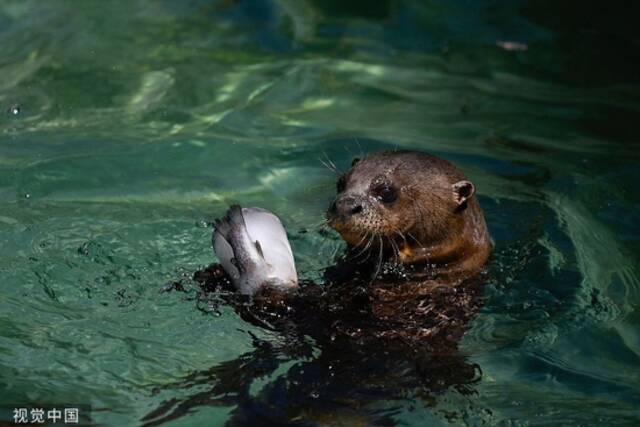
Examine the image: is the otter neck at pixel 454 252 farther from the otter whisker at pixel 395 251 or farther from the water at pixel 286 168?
the water at pixel 286 168

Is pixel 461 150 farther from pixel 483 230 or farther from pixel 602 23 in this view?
pixel 602 23

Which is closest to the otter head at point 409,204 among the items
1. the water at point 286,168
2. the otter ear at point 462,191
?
the otter ear at point 462,191

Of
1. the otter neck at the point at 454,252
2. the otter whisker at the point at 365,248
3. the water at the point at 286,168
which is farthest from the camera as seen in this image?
the otter neck at the point at 454,252

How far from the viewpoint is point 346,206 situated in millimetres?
5133

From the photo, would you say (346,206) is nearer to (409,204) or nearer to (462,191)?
(409,204)

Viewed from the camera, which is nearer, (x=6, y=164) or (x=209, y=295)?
(x=209, y=295)

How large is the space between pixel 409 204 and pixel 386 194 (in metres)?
0.12

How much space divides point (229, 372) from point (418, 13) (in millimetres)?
5749

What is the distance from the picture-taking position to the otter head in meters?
5.26

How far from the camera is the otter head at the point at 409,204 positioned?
5262mm

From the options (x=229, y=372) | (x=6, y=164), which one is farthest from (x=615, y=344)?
(x=6, y=164)

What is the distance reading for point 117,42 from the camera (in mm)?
8992

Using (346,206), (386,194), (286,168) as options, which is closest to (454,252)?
(386,194)

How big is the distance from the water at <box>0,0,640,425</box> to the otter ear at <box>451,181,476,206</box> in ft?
1.90
